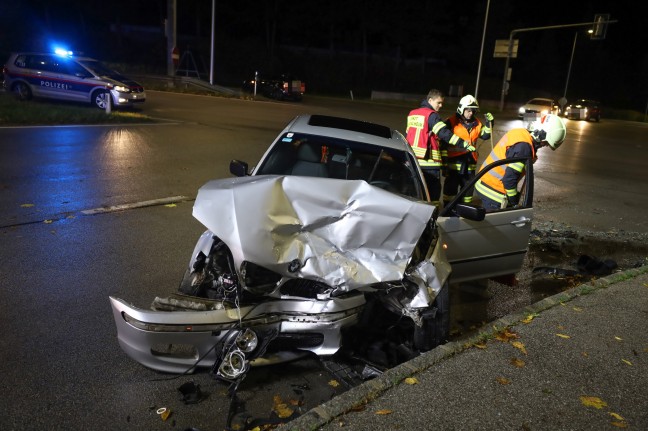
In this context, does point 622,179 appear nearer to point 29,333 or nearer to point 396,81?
point 29,333

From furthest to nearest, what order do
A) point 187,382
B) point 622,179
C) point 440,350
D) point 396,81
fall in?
point 396,81 → point 622,179 → point 440,350 → point 187,382

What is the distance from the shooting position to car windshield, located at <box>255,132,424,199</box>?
497 cm

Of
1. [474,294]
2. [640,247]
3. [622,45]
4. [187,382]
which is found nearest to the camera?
[187,382]

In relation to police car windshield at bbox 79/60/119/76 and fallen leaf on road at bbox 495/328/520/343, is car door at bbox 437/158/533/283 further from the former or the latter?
police car windshield at bbox 79/60/119/76

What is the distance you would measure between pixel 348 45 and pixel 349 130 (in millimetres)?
55375

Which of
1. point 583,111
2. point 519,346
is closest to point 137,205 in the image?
point 519,346

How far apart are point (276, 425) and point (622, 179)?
42.7 feet

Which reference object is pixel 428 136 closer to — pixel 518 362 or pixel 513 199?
pixel 513 199

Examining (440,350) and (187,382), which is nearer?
(187,382)

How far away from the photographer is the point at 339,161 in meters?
5.05

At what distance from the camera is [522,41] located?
63375 mm

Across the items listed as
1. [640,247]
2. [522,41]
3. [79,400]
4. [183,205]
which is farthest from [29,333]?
[522,41]

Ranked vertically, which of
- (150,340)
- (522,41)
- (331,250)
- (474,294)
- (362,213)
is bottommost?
(474,294)

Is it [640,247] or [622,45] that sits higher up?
[622,45]
